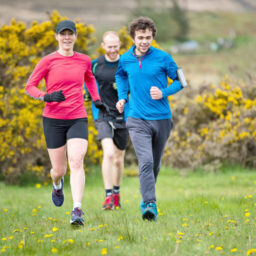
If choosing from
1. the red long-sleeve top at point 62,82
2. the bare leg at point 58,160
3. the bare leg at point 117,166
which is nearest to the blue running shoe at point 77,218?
the bare leg at point 58,160

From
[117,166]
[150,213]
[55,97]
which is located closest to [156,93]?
[55,97]

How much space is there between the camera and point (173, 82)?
5.53 meters

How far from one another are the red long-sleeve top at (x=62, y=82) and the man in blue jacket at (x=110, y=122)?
1264mm

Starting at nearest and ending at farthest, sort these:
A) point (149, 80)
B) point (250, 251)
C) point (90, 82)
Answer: point (250, 251), point (149, 80), point (90, 82)

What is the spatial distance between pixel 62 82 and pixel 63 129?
57 cm

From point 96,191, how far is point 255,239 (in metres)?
5.02

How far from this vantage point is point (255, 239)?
425cm

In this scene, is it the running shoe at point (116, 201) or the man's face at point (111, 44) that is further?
the running shoe at point (116, 201)

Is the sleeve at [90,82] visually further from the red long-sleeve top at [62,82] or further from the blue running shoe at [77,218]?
the blue running shoe at [77,218]

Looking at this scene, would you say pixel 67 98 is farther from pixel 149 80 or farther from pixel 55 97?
pixel 149 80

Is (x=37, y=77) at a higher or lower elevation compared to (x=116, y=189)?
higher

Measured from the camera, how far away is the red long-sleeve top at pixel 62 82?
542 centimetres

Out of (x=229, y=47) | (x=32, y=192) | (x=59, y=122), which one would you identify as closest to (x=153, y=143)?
(x=59, y=122)

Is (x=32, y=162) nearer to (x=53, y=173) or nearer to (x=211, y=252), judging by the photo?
(x=53, y=173)
